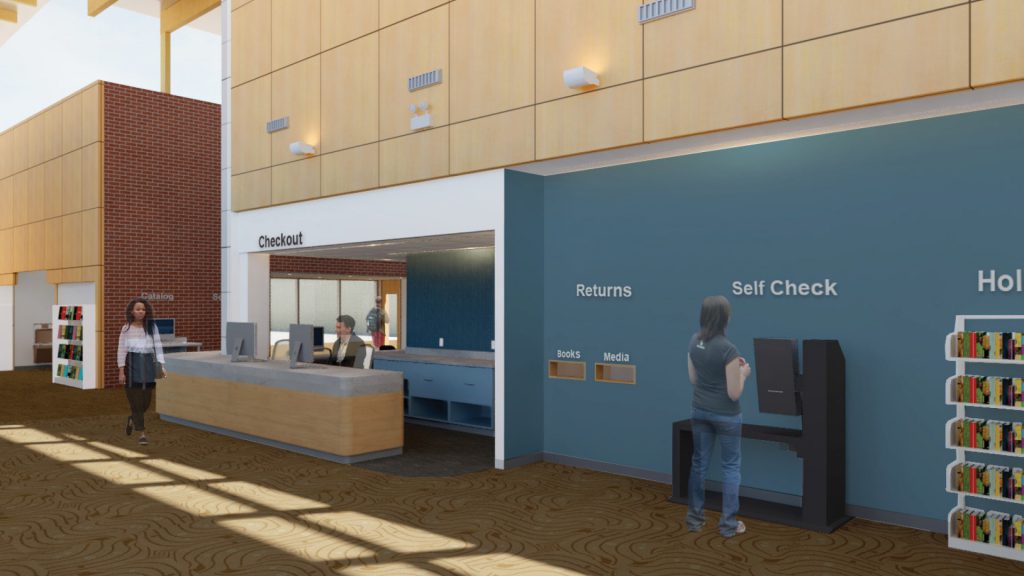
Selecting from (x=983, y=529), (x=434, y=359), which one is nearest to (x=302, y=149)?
(x=434, y=359)

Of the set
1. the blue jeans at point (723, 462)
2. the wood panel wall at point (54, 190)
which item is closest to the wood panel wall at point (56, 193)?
the wood panel wall at point (54, 190)

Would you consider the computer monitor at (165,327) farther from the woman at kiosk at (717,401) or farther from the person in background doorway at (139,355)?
the woman at kiosk at (717,401)

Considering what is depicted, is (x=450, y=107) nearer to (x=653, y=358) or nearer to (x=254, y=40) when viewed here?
(x=653, y=358)

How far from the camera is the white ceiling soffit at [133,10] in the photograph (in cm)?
1561

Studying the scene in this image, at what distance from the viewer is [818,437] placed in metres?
5.06

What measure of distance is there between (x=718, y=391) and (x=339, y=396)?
12.5 feet

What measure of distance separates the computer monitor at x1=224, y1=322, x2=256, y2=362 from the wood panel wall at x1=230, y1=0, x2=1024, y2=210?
178cm

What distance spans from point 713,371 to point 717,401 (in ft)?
0.71

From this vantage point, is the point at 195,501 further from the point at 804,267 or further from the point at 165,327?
the point at 165,327

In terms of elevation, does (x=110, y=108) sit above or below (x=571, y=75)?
above

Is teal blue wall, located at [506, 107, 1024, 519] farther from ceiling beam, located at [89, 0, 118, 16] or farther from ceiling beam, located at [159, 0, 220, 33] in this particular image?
ceiling beam, located at [89, 0, 118, 16]

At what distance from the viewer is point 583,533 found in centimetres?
501

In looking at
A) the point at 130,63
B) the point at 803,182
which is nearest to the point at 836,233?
the point at 803,182

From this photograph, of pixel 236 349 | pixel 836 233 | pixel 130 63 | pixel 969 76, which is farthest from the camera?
pixel 130 63
